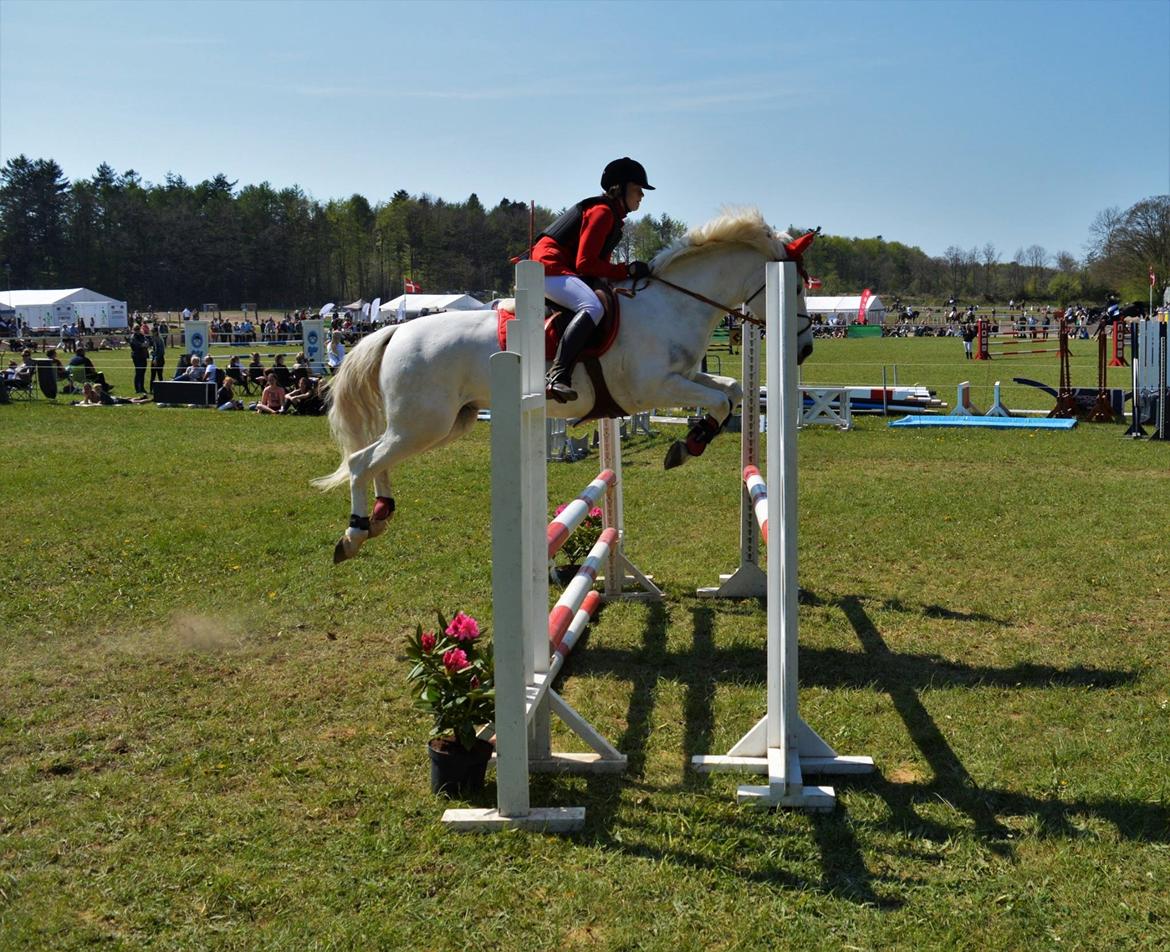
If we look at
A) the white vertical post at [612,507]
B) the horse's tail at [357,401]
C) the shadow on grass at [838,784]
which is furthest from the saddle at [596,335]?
the shadow on grass at [838,784]

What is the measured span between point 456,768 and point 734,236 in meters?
3.58

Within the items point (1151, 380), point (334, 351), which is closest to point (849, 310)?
point (334, 351)

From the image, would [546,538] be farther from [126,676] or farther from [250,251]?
[250,251]

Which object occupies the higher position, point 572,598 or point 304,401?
point 304,401

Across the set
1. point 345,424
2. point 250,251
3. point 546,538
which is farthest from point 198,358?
point 250,251

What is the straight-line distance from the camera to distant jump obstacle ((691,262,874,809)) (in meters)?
3.75

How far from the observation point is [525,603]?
363 cm

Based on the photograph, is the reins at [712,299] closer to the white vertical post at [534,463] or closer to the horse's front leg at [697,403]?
the horse's front leg at [697,403]

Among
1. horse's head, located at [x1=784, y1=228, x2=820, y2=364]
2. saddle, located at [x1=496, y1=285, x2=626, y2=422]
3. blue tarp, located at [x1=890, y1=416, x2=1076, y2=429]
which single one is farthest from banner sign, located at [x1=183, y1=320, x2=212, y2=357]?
horse's head, located at [x1=784, y1=228, x2=820, y2=364]

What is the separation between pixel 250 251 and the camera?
276 ft

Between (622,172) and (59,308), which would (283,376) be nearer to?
(622,172)

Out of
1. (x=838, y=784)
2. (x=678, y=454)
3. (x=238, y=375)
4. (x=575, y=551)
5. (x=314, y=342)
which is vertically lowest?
(x=838, y=784)

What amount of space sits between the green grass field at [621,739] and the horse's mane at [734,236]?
7.16 ft

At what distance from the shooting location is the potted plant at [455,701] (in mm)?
3854
